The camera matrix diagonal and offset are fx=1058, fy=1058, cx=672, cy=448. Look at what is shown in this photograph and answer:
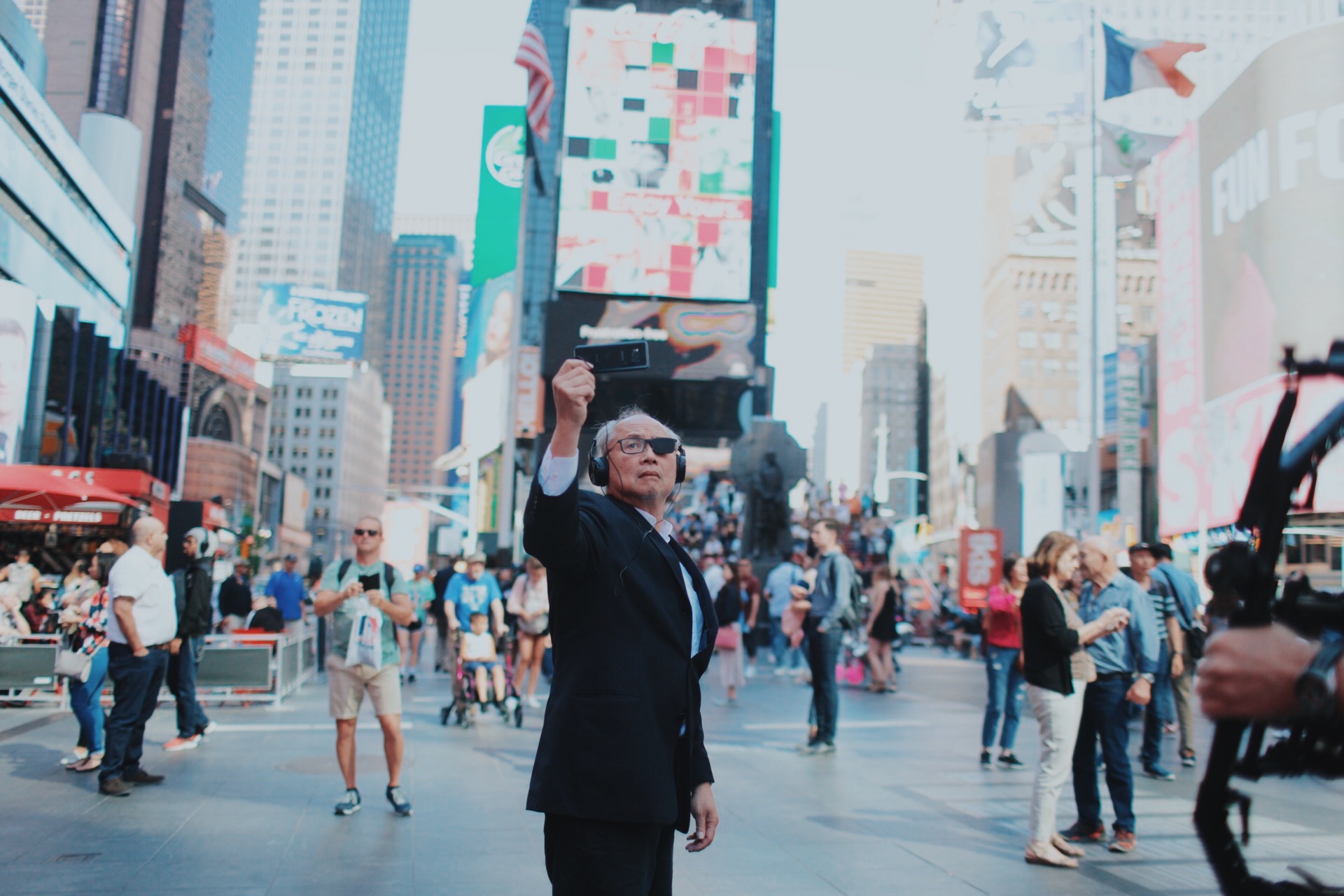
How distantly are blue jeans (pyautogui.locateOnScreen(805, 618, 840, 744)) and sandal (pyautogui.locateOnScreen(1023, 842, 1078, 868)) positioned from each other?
3558mm

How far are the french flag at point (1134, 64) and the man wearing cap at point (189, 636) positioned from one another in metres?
18.0

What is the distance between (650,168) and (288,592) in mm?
28048

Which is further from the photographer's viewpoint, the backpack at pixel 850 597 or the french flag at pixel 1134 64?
the french flag at pixel 1134 64

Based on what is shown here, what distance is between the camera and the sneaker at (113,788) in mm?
7043

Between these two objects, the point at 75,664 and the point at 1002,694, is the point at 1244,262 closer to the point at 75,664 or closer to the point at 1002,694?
the point at 1002,694

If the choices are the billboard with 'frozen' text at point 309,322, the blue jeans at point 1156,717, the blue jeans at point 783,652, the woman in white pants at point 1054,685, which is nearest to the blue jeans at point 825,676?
the blue jeans at point 1156,717

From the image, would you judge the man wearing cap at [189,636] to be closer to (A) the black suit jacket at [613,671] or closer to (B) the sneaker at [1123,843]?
(A) the black suit jacket at [613,671]

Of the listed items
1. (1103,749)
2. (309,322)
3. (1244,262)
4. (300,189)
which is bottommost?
(1103,749)

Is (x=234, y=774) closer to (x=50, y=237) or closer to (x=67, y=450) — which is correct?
(x=67, y=450)

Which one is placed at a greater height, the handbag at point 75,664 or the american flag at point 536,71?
the american flag at point 536,71

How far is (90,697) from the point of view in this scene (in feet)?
26.3

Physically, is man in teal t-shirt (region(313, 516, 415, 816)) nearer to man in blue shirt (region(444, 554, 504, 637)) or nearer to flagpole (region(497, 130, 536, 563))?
man in blue shirt (region(444, 554, 504, 637))

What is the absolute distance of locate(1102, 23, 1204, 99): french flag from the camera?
1986 centimetres

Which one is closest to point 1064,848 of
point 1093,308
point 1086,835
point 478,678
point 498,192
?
point 1086,835
